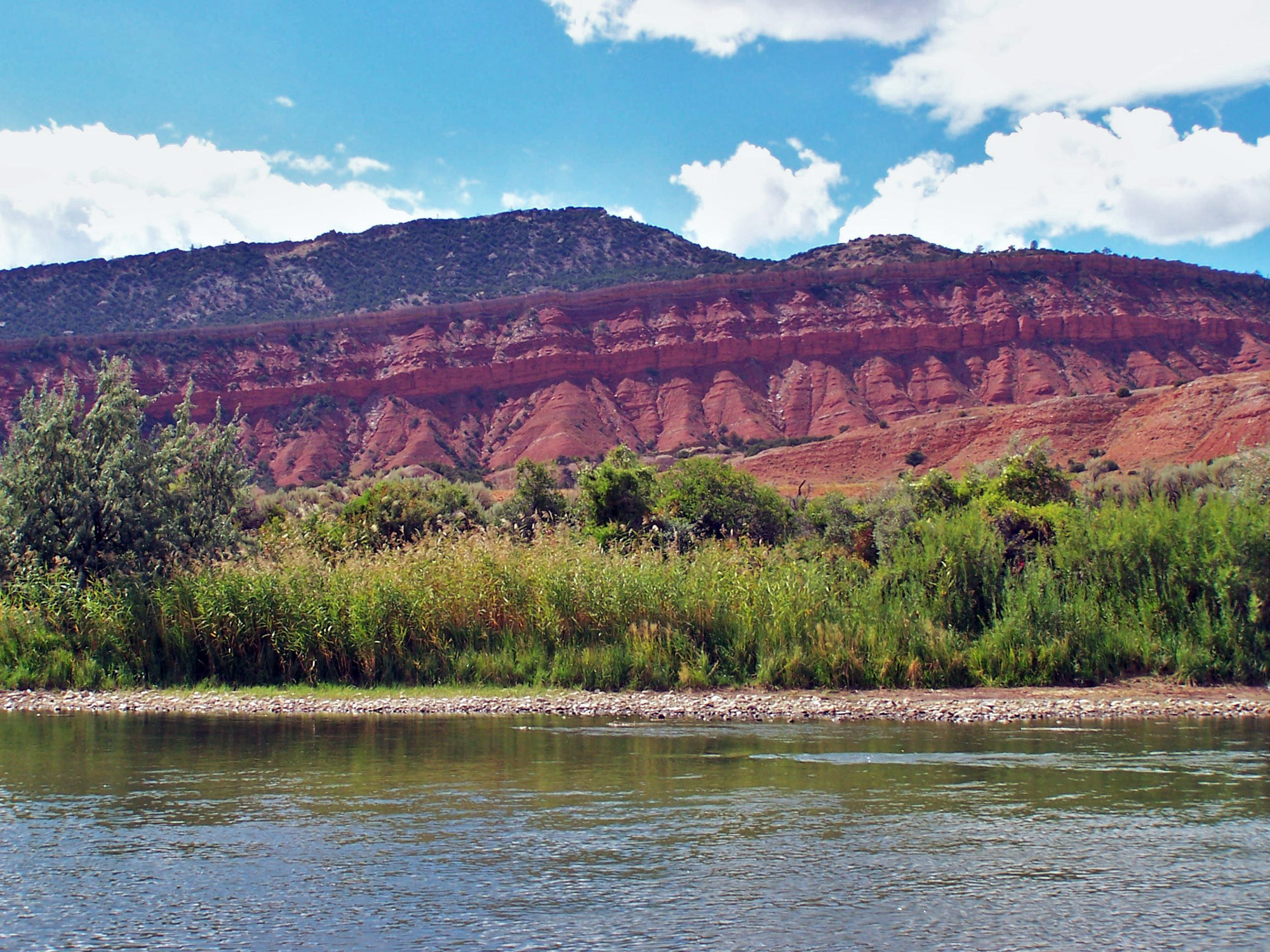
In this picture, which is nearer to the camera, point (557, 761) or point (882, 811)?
point (882, 811)

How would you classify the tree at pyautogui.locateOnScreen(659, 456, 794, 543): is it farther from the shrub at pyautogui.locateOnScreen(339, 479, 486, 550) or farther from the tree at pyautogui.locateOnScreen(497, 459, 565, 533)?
the shrub at pyautogui.locateOnScreen(339, 479, 486, 550)

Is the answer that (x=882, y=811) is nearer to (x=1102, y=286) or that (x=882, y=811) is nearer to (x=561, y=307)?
(x=561, y=307)

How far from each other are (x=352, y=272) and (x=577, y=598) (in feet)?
307

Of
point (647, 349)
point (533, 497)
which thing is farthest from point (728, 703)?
point (647, 349)

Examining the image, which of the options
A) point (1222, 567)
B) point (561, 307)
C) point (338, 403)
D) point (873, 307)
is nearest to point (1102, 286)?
point (873, 307)

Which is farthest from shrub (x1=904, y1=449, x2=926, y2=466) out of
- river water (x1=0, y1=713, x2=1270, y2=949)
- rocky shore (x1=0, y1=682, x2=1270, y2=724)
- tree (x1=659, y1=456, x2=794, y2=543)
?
river water (x1=0, y1=713, x2=1270, y2=949)

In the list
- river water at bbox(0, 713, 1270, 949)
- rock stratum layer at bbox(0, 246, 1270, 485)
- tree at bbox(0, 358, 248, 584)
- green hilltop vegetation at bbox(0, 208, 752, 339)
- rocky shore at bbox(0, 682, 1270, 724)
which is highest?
green hilltop vegetation at bbox(0, 208, 752, 339)

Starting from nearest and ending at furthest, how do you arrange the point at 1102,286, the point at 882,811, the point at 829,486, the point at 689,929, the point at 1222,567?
1. the point at 689,929
2. the point at 882,811
3. the point at 1222,567
4. the point at 829,486
5. the point at 1102,286

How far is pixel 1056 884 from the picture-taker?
771 cm

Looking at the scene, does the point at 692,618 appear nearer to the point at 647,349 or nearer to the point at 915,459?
the point at 915,459

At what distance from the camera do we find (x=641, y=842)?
348 inches

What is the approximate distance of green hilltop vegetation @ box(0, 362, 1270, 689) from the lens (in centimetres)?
1803

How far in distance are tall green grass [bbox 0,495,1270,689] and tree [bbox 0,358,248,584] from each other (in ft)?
2.78

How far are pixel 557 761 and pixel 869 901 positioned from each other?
5.60 meters
